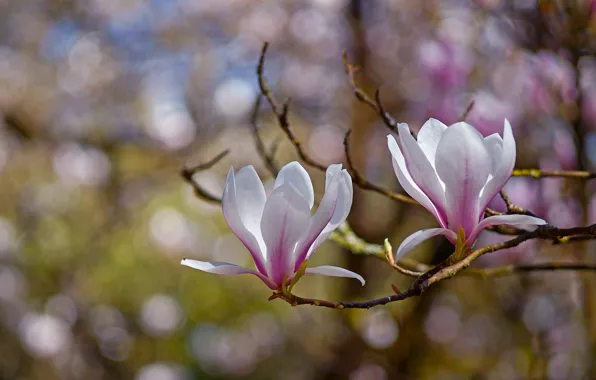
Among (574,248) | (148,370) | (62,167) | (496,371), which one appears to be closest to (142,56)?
(62,167)

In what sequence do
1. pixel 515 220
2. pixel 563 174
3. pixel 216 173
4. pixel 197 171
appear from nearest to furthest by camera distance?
pixel 515 220, pixel 563 174, pixel 197 171, pixel 216 173

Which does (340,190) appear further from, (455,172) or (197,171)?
(197,171)

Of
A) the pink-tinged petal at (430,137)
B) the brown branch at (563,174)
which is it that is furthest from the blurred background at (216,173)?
the pink-tinged petal at (430,137)

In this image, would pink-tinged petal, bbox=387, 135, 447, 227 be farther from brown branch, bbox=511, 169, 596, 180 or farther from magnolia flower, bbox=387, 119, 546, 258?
brown branch, bbox=511, 169, 596, 180

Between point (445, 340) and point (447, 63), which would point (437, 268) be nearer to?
point (447, 63)

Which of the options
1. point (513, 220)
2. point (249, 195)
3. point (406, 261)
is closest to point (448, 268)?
point (513, 220)

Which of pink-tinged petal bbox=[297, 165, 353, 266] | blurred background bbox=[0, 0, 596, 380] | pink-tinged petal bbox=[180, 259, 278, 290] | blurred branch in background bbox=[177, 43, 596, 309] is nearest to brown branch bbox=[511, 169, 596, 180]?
blurred branch in background bbox=[177, 43, 596, 309]
